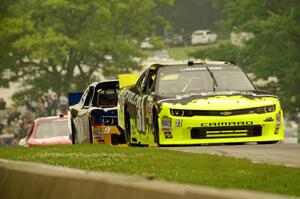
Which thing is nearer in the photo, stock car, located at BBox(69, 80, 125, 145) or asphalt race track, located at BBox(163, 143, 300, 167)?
asphalt race track, located at BBox(163, 143, 300, 167)

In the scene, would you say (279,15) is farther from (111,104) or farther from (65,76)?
(111,104)

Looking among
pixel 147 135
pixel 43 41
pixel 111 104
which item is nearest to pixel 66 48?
pixel 43 41

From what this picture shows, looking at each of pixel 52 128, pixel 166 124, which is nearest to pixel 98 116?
pixel 166 124

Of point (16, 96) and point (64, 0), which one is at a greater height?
point (64, 0)

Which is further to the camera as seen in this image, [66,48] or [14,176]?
[66,48]

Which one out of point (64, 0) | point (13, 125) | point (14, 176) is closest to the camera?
point (14, 176)

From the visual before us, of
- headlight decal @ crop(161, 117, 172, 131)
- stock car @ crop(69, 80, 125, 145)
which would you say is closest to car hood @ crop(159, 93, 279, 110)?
headlight decal @ crop(161, 117, 172, 131)

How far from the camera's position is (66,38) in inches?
2783

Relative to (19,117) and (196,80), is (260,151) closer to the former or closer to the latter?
(196,80)

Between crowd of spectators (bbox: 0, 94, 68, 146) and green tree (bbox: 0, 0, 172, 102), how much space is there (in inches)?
69.9

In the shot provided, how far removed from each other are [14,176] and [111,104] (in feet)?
54.1

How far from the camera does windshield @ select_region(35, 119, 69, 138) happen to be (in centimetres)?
2931

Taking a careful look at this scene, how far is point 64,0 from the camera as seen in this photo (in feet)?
230

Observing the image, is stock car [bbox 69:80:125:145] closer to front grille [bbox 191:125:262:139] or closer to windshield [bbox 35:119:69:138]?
windshield [bbox 35:119:69:138]
